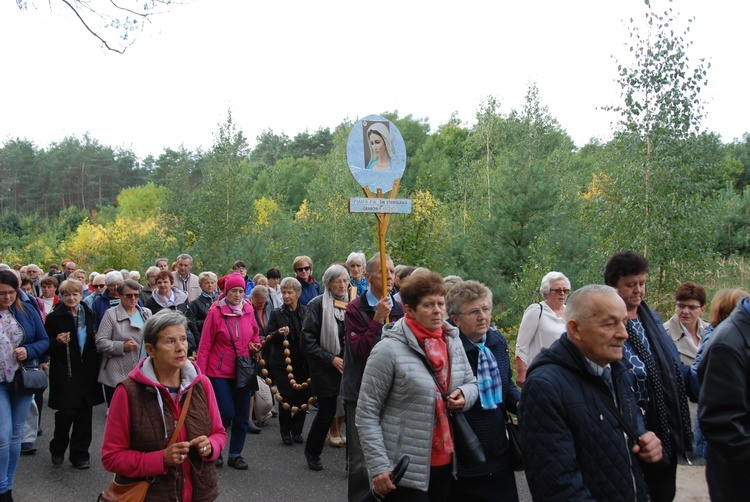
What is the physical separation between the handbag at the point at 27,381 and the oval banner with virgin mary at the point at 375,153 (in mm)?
3321

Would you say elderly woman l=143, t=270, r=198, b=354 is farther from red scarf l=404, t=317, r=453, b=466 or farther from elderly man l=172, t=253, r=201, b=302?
red scarf l=404, t=317, r=453, b=466

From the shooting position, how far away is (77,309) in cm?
661

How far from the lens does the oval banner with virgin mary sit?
5.52 m

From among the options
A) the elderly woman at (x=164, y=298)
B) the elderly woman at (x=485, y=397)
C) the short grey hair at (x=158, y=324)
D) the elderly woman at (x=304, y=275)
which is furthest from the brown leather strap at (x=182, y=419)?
the elderly woman at (x=164, y=298)

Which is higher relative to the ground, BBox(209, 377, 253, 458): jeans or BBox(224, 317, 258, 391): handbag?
BBox(224, 317, 258, 391): handbag

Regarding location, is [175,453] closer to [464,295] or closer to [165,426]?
[165,426]

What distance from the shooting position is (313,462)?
651cm

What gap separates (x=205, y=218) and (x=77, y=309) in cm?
1521

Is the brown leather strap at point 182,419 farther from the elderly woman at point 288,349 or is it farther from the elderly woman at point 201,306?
the elderly woman at point 201,306

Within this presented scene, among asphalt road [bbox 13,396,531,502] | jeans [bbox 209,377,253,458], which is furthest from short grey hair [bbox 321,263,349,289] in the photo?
Answer: asphalt road [bbox 13,396,531,502]

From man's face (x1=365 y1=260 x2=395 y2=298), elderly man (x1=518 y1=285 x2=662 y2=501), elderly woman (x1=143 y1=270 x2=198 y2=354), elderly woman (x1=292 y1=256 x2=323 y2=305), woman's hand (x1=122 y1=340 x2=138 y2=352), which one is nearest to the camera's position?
elderly man (x1=518 y1=285 x2=662 y2=501)

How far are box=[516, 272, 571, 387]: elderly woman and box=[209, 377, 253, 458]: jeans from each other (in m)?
3.08

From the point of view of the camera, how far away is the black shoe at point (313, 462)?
6.47 metres

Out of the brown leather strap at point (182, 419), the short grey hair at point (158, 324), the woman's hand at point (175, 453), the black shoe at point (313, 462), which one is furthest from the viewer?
the black shoe at point (313, 462)
